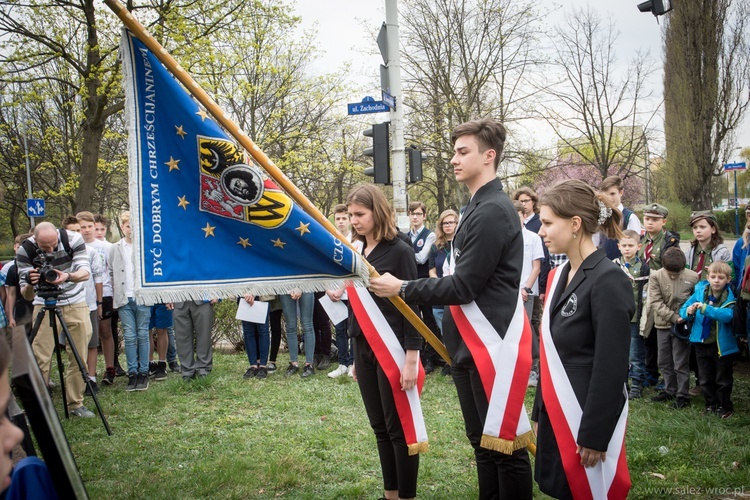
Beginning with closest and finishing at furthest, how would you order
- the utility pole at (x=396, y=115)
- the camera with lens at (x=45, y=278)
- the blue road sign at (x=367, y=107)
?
the camera with lens at (x=45, y=278) → the blue road sign at (x=367, y=107) → the utility pole at (x=396, y=115)

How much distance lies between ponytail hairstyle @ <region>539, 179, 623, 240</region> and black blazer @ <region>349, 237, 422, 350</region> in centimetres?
107

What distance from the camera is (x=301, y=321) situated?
8484mm

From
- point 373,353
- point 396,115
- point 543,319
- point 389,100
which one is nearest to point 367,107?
point 389,100

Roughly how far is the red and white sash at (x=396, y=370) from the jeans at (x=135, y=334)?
534cm

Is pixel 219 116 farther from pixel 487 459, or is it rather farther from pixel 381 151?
pixel 381 151

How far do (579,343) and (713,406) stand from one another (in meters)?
3.76

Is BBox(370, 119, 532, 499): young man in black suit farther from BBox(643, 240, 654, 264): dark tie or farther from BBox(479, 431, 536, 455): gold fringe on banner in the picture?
BBox(643, 240, 654, 264): dark tie

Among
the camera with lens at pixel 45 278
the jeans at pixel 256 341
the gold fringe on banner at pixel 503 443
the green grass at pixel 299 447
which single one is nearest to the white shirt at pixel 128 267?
the green grass at pixel 299 447

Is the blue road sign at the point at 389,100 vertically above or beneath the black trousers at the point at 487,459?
above

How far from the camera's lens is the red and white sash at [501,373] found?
296cm

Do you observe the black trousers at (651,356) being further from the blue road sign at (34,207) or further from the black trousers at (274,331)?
the blue road sign at (34,207)

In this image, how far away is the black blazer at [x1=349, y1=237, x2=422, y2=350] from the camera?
3.64 meters

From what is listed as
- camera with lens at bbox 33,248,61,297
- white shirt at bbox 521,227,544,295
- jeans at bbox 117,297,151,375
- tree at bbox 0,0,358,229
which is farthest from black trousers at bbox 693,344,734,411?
tree at bbox 0,0,358,229

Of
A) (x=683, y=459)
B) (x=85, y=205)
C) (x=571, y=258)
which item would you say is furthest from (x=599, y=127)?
(x=571, y=258)
